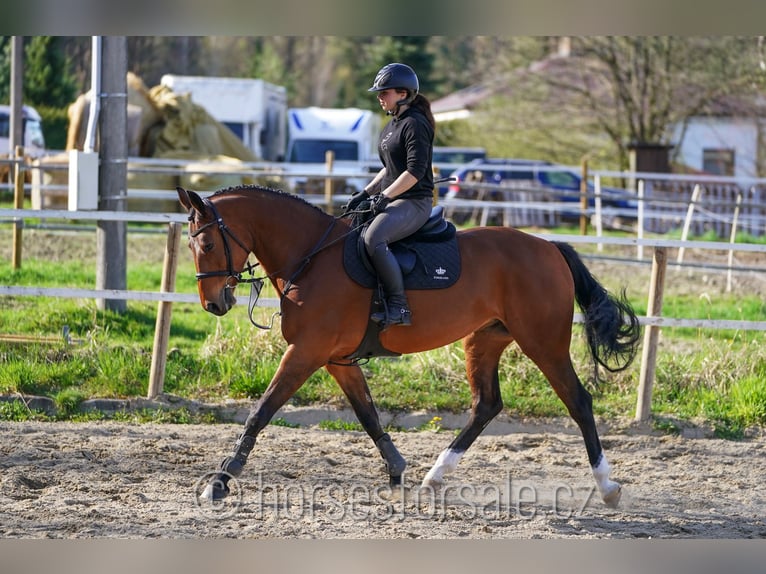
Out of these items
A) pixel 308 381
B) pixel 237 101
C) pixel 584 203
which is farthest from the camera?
pixel 237 101

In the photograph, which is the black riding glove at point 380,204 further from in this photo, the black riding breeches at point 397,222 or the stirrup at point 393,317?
the stirrup at point 393,317

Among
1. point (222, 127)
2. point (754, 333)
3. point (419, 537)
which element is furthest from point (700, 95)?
point (419, 537)

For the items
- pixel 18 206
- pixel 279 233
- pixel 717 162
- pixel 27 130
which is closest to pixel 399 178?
pixel 279 233

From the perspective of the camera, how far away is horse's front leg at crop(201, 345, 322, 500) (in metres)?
6.26

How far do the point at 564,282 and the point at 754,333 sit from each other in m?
4.79

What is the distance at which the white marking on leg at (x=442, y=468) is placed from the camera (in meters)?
6.88

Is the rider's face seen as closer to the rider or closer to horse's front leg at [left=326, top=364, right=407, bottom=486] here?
the rider

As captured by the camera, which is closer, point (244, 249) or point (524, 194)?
point (244, 249)

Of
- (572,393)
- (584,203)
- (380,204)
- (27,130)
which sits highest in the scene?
(27,130)

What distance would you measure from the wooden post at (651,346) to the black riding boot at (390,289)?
128 inches

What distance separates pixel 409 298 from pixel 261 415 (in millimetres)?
1203

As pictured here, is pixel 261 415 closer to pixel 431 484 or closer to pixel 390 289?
pixel 390 289

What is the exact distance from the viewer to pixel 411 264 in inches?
263

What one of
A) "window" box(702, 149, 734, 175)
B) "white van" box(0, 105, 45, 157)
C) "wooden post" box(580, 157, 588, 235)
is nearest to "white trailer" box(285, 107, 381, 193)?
"white van" box(0, 105, 45, 157)
